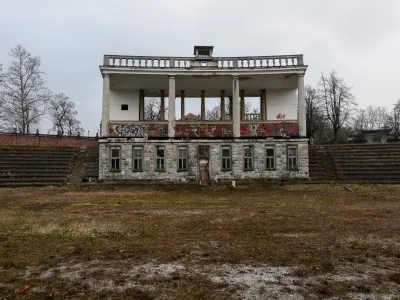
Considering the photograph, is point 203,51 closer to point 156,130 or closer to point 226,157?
point 156,130

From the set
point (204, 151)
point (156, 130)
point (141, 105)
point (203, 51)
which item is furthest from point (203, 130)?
point (203, 51)

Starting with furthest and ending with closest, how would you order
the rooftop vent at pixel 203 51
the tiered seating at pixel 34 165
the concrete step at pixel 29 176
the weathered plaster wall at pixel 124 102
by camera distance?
the weathered plaster wall at pixel 124 102 < the rooftop vent at pixel 203 51 < the concrete step at pixel 29 176 < the tiered seating at pixel 34 165

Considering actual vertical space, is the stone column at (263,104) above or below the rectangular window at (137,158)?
above

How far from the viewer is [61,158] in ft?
94.0

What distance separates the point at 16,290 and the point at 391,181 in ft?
83.0

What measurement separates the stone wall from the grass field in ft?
46.2

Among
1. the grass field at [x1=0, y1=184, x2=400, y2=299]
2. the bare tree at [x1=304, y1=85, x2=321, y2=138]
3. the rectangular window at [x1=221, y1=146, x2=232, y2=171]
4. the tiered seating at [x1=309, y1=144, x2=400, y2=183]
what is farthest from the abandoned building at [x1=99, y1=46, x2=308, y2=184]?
the bare tree at [x1=304, y1=85, x2=321, y2=138]

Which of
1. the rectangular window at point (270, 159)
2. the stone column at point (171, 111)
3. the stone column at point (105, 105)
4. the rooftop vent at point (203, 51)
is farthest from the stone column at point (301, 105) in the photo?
the stone column at point (105, 105)

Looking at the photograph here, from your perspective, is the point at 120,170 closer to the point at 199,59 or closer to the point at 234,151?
the point at 234,151

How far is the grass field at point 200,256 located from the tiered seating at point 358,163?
1474 cm

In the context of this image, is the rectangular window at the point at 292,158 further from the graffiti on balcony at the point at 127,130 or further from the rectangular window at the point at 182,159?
the graffiti on balcony at the point at 127,130

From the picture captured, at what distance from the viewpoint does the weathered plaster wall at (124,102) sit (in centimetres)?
2722

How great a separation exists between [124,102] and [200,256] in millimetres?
23318

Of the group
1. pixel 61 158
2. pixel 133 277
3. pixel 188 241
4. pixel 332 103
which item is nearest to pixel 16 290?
pixel 133 277
